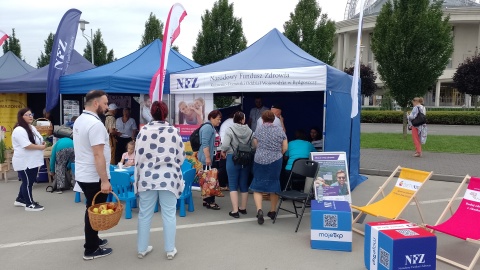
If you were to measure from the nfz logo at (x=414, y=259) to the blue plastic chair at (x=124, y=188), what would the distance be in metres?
3.68

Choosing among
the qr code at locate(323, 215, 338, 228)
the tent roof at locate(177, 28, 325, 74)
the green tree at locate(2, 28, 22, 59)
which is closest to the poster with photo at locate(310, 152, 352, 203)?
the qr code at locate(323, 215, 338, 228)

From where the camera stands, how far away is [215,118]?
5816mm

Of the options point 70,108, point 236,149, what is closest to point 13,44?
point 70,108

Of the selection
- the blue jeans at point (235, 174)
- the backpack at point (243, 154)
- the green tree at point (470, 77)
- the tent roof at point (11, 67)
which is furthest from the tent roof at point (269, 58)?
the green tree at point (470, 77)

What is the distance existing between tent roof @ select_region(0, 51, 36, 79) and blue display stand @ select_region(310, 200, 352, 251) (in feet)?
39.2

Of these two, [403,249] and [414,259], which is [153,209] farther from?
[414,259]

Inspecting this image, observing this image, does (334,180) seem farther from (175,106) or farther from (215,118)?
(175,106)

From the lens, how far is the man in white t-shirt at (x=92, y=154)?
3.69 m

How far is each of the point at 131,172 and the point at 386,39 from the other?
11625 millimetres

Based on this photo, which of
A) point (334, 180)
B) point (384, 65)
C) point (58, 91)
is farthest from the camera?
point (384, 65)

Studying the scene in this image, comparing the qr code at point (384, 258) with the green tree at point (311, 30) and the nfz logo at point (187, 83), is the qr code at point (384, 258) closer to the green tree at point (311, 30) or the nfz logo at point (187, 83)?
the nfz logo at point (187, 83)

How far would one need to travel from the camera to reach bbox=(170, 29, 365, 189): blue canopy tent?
6043 mm

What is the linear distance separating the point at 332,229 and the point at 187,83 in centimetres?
403

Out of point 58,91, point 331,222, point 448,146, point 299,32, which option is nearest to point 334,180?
point 331,222
